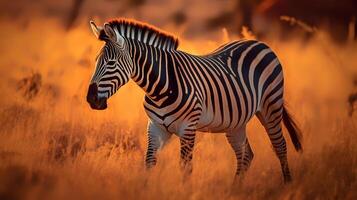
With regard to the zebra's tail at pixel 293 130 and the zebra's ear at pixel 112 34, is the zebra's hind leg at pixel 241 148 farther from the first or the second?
the zebra's ear at pixel 112 34

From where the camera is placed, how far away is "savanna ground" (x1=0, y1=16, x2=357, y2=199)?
20.3ft

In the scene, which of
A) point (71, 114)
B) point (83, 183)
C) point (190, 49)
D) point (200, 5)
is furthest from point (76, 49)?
point (200, 5)

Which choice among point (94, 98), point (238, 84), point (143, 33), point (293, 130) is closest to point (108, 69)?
point (94, 98)

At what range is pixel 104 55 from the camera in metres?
6.48

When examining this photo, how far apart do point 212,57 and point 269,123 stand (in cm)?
103

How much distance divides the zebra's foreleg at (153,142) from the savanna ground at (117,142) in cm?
13

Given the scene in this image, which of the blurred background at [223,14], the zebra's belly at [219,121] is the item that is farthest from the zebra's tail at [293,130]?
the blurred background at [223,14]

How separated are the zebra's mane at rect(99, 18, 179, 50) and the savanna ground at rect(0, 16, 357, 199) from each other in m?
1.14

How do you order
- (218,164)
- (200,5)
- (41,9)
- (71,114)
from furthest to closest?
(200,5)
(41,9)
(71,114)
(218,164)

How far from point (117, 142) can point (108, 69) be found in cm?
200

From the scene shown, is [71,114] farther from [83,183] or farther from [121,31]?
[83,183]

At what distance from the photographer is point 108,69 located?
6.45 metres

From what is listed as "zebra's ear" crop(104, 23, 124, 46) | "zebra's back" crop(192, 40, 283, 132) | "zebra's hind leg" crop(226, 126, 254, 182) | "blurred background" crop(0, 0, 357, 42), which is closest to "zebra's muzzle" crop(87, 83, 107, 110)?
"zebra's ear" crop(104, 23, 124, 46)

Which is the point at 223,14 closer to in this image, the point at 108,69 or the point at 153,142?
the point at 153,142
